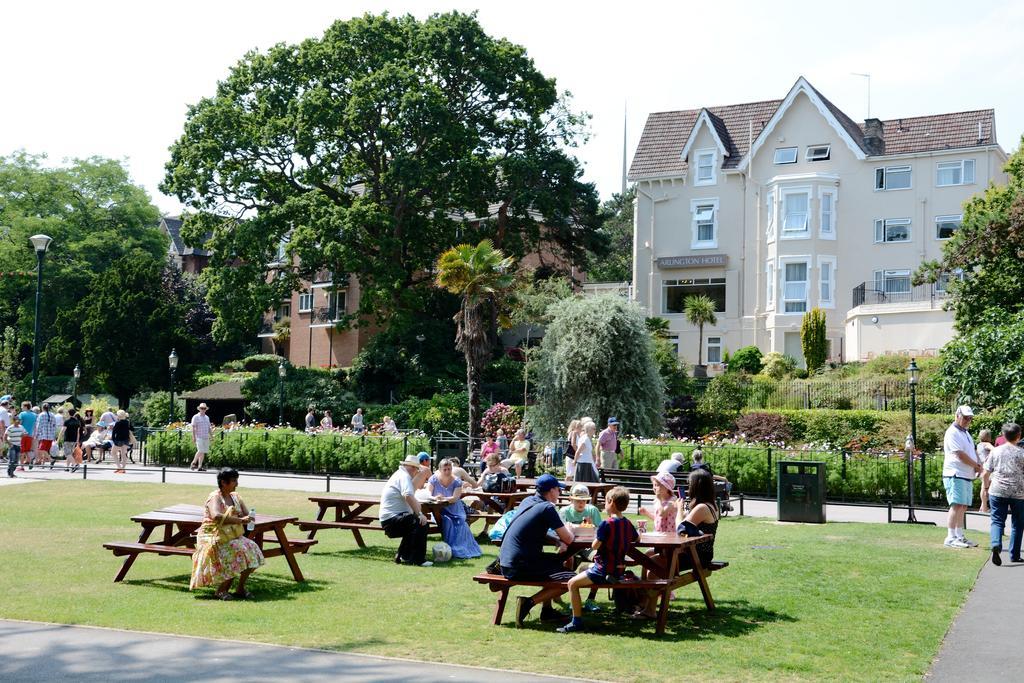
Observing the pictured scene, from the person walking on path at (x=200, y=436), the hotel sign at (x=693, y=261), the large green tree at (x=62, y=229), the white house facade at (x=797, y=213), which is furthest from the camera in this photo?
the large green tree at (x=62, y=229)

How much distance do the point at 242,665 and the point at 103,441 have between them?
2844 cm

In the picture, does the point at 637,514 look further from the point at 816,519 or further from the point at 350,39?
the point at 350,39

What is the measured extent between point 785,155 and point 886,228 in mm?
5782

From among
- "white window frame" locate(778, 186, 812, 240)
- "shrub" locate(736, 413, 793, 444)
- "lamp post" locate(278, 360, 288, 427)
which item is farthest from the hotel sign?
"lamp post" locate(278, 360, 288, 427)

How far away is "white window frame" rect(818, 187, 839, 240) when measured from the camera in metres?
49.3

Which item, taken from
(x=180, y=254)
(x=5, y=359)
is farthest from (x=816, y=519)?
(x=180, y=254)

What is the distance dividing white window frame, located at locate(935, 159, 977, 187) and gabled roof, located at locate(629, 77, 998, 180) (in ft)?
2.34

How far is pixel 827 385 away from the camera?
3825 centimetres

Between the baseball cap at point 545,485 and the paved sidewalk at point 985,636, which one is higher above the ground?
the baseball cap at point 545,485

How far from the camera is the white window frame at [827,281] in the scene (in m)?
48.9

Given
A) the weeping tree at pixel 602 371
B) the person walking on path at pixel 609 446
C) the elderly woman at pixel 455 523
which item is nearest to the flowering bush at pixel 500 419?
the weeping tree at pixel 602 371

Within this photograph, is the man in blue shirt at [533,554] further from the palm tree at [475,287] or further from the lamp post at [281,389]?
the lamp post at [281,389]

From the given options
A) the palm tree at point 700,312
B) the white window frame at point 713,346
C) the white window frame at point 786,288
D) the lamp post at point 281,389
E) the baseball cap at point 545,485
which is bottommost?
the baseball cap at point 545,485

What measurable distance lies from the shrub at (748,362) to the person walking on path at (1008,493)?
31.4 meters
